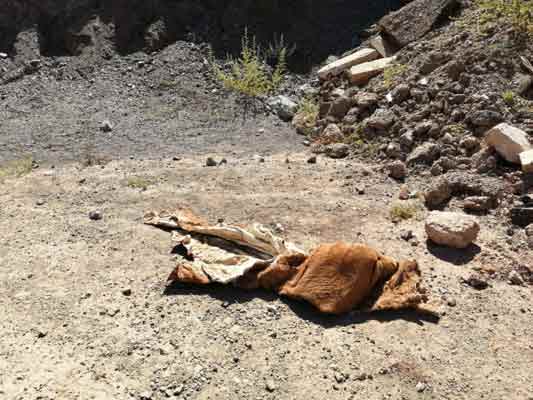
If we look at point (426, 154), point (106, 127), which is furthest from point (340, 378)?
point (106, 127)

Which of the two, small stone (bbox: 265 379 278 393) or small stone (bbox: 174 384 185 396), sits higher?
small stone (bbox: 265 379 278 393)

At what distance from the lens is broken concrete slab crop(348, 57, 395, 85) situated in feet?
22.0

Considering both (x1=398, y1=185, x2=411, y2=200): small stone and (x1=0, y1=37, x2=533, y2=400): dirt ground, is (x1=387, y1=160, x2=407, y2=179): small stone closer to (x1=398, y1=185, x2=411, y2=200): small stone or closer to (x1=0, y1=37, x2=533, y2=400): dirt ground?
(x1=0, y1=37, x2=533, y2=400): dirt ground

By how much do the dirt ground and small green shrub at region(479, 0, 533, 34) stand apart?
6.58 feet

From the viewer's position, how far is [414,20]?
697 cm

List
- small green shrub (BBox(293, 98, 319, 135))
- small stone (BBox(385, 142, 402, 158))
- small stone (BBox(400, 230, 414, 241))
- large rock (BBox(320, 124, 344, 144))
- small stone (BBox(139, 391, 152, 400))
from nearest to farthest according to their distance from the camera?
small stone (BBox(139, 391, 152, 400))
small stone (BBox(400, 230, 414, 241))
small stone (BBox(385, 142, 402, 158))
large rock (BBox(320, 124, 344, 144))
small green shrub (BBox(293, 98, 319, 135))

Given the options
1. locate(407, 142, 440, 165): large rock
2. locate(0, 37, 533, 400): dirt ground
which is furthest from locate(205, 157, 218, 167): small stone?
locate(407, 142, 440, 165): large rock

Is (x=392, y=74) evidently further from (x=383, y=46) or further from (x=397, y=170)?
(x=397, y=170)

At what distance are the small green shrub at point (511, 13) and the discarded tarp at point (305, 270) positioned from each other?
318 centimetres

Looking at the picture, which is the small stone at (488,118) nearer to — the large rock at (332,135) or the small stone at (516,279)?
the large rock at (332,135)

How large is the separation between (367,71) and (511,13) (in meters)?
1.53

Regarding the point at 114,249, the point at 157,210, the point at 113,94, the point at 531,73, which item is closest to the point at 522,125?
the point at 531,73

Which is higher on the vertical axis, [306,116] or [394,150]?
[394,150]

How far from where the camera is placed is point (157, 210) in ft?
16.1
